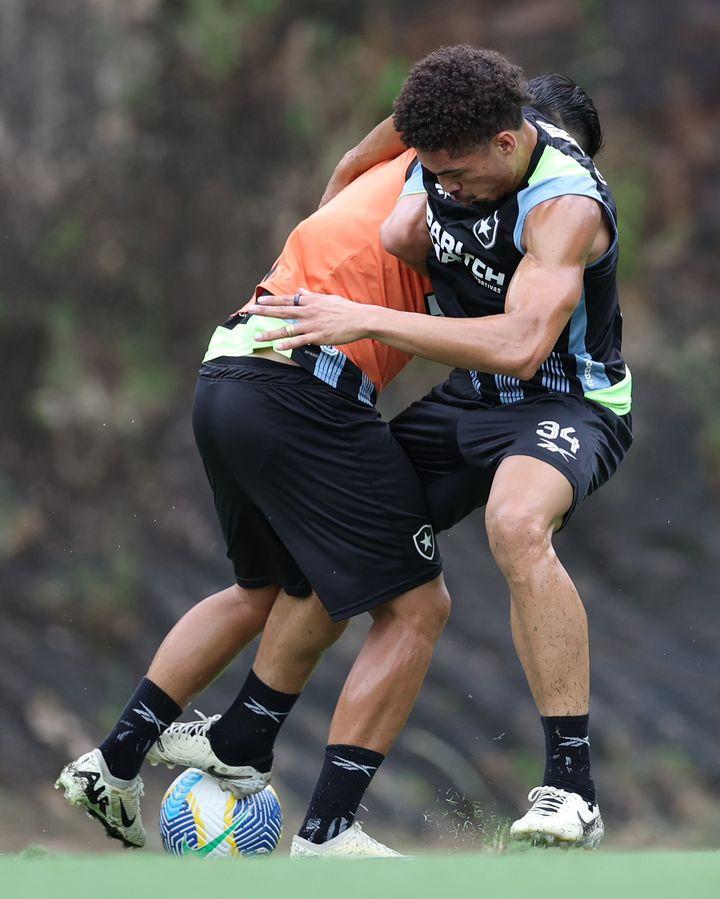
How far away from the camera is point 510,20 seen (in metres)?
6.40

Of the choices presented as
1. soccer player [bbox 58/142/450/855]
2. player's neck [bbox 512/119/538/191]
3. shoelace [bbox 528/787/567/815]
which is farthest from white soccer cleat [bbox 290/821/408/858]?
player's neck [bbox 512/119/538/191]

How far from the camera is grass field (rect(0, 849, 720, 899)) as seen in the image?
1.93 m

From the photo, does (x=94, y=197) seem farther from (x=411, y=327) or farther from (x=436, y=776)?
(x=411, y=327)

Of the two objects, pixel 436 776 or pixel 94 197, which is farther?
pixel 94 197

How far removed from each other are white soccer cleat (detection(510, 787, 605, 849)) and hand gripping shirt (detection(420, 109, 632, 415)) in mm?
Result: 904

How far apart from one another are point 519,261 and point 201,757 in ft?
4.65

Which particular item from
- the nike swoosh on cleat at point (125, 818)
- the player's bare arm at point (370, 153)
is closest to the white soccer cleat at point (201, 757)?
the nike swoosh on cleat at point (125, 818)

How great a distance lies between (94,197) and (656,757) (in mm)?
3704

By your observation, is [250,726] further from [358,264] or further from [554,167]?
[554,167]

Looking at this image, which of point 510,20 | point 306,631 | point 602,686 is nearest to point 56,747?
point 602,686

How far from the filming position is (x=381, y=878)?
2.12m

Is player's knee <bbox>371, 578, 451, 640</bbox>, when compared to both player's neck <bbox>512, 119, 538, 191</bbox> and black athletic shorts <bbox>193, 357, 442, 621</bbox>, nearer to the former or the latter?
black athletic shorts <bbox>193, 357, 442, 621</bbox>

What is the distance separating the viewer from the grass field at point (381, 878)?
1930 mm

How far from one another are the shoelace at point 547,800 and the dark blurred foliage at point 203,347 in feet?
11.2
